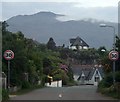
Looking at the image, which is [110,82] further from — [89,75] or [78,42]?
[78,42]

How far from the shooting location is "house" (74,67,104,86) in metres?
118

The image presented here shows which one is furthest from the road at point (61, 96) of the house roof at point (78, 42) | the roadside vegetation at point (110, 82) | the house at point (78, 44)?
the house roof at point (78, 42)

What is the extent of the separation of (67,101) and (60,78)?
61172 mm

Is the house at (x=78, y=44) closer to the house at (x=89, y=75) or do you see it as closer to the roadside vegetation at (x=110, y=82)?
the house at (x=89, y=75)

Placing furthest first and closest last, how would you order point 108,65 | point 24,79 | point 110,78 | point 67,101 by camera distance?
point 24,79 < point 108,65 < point 110,78 < point 67,101

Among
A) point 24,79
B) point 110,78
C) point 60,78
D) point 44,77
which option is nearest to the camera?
point 110,78

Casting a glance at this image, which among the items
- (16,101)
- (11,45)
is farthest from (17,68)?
(16,101)

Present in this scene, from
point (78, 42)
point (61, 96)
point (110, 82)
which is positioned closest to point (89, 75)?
point (78, 42)

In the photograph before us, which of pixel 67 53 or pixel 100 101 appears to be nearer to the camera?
pixel 100 101

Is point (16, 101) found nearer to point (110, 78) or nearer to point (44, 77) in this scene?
point (110, 78)

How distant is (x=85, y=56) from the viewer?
5261 inches

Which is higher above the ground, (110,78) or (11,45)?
(11,45)

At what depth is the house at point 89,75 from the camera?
118m

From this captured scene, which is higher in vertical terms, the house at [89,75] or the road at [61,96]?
the road at [61,96]
